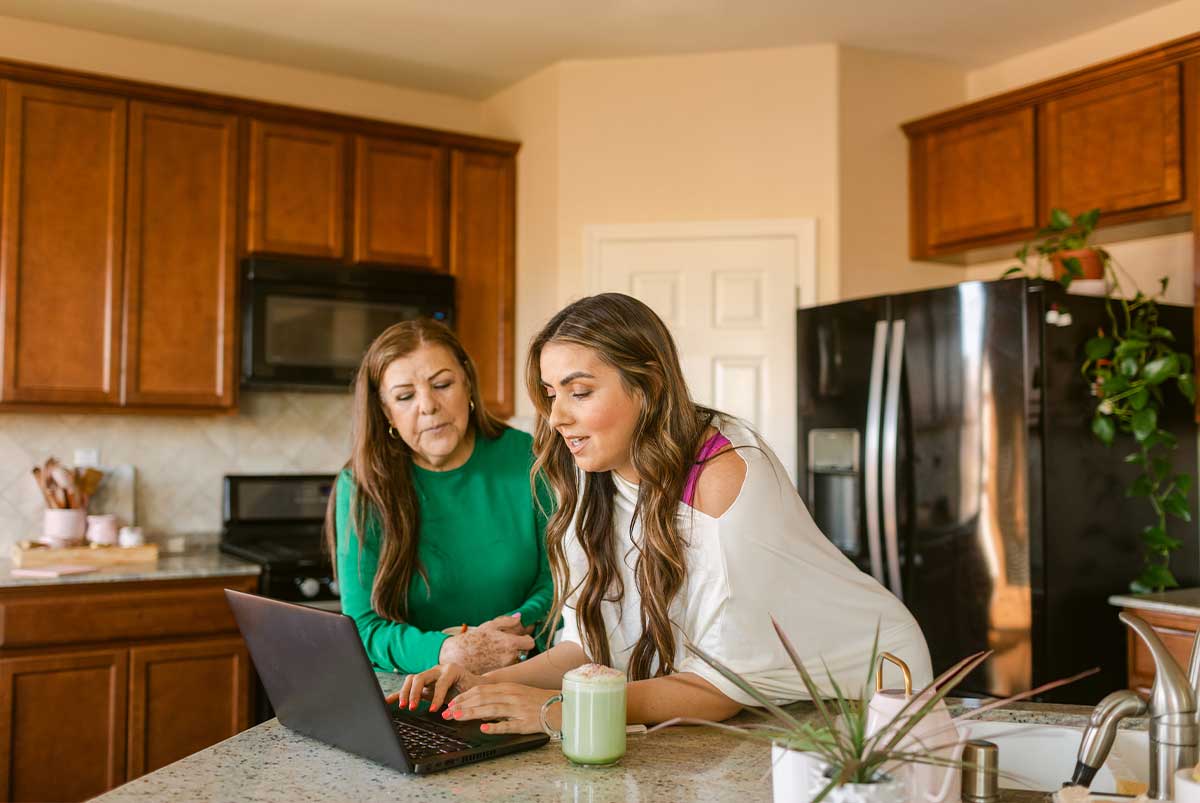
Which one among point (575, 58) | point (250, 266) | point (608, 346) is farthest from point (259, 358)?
point (608, 346)

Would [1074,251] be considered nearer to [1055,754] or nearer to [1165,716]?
[1055,754]

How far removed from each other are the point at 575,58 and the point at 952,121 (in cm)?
142

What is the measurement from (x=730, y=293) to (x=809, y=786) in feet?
9.98

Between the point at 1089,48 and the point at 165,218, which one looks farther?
the point at 1089,48

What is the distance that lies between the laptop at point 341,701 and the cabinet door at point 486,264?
2767mm

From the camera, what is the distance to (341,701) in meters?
1.25

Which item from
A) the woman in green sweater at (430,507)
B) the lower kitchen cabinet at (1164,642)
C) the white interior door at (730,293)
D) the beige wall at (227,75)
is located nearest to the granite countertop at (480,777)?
the woman in green sweater at (430,507)

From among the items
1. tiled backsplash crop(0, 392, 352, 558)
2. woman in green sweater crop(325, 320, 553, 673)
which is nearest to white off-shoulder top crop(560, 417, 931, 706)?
→ woman in green sweater crop(325, 320, 553, 673)

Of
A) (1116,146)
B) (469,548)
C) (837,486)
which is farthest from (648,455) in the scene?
(1116,146)

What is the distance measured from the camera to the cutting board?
323cm

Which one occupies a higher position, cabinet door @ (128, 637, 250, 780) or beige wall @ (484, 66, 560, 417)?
beige wall @ (484, 66, 560, 417)

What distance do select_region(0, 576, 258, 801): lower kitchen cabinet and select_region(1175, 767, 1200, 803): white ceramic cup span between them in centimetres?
279

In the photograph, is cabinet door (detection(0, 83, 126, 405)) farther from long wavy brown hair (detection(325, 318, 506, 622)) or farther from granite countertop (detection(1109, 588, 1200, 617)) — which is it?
granite countertop (detection(1109, 588, 1200, 617))

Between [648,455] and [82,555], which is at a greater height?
[648,455]
